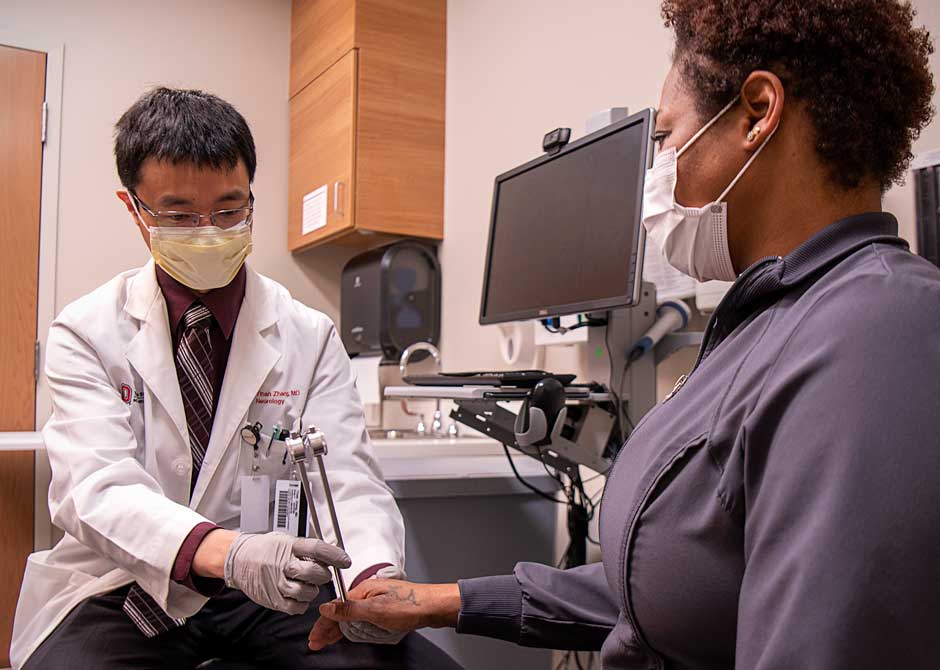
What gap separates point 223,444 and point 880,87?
1.04m

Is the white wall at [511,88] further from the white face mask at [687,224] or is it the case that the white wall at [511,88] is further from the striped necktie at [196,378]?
the striped necktie at [196,378]

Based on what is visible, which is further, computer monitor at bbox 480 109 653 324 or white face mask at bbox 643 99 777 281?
computer monitor at bbox 480 109 653 324

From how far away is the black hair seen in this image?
1.28 m

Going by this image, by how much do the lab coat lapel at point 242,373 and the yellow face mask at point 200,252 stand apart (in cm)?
8

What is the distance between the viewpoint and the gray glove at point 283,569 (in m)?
1.00

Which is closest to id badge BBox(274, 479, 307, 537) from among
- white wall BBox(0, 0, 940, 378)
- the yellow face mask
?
the yellow face mask

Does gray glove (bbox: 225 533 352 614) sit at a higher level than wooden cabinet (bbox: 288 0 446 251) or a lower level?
lower

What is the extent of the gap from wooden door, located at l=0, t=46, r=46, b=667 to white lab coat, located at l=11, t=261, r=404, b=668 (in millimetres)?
1871

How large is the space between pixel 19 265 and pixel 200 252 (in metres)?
2.12

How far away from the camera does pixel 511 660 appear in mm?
1957

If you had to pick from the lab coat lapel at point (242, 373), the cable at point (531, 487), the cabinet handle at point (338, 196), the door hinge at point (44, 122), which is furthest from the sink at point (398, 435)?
the door hinge at point (44, 122)

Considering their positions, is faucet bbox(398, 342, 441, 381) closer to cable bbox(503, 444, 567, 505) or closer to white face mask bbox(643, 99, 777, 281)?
cable bbox(503, 444, 567, 505)

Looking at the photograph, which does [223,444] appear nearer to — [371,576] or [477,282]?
[371,576]

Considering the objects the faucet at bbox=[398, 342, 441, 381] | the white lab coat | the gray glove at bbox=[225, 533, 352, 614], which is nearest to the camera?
A: the gray glove at bbox=[225, 533, 352, 614]
